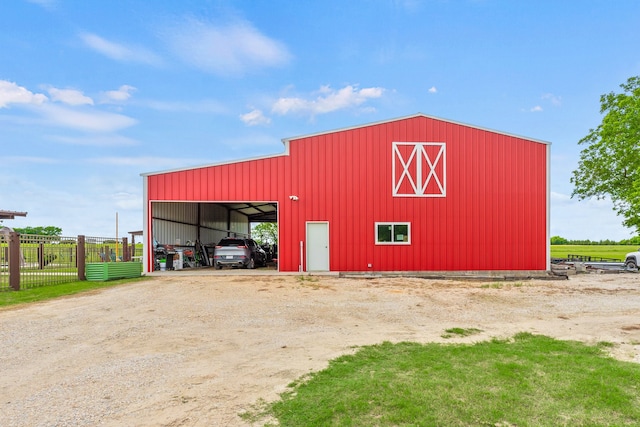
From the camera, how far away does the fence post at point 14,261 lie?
12359 mm

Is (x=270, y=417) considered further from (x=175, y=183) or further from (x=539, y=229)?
(x=539, y=229)

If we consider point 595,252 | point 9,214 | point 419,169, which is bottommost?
point 595,252

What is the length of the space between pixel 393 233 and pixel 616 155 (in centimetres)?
1958

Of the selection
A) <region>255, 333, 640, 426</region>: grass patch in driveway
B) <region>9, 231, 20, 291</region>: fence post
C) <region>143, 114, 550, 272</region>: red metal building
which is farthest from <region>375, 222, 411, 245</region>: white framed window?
<region>9, 231, 20, 291</region>: fence post

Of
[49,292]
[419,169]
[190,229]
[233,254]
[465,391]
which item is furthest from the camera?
[190,229]

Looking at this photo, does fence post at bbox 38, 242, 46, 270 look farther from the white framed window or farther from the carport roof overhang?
the carport roof overhang

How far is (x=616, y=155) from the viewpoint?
86.9 feet

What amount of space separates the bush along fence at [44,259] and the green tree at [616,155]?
2902 cm

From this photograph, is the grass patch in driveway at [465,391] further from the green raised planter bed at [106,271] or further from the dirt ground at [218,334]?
the green raised planter bed at [106,271]

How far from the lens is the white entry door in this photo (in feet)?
56.5

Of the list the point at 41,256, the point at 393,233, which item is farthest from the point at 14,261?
the point at 393,233

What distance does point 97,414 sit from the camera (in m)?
3.65

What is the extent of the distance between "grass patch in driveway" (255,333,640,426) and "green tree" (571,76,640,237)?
25.1 m

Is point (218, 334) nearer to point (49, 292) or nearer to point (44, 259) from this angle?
point (49, 292)
